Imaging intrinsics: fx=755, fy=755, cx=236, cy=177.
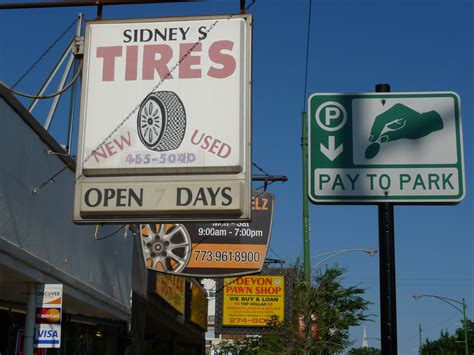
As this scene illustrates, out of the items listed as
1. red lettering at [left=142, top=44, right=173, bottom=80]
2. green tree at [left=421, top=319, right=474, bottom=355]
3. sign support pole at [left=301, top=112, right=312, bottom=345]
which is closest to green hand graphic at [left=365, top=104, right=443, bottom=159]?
red lettering at [left=142, top=44, right=173, bottom=80]

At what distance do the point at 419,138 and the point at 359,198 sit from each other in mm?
595

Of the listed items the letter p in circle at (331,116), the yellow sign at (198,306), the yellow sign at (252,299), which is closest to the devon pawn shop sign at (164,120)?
the letter p in circle at (331,116)

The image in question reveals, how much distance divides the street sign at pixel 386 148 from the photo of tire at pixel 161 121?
4.06 m

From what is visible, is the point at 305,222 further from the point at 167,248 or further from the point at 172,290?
the point at 172,290

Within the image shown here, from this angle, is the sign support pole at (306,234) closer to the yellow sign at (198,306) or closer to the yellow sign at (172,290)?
the yellow sign at (172,290)

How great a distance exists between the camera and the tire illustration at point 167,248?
15852 millimetres

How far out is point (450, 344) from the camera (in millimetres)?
104500

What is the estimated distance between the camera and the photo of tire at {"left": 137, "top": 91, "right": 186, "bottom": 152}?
8812mm

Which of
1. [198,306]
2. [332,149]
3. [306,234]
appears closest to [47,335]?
[332,149]

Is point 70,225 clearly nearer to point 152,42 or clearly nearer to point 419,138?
point 152,42

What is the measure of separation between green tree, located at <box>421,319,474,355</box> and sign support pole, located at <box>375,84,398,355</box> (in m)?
94.3

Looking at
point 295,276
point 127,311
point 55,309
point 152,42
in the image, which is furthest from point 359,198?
point 295,276

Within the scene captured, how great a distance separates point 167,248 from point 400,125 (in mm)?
11480

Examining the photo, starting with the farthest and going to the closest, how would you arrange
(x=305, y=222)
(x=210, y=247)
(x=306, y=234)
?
(x=305, y=222) → (x=306, y=234) → (x=210, y=247)
